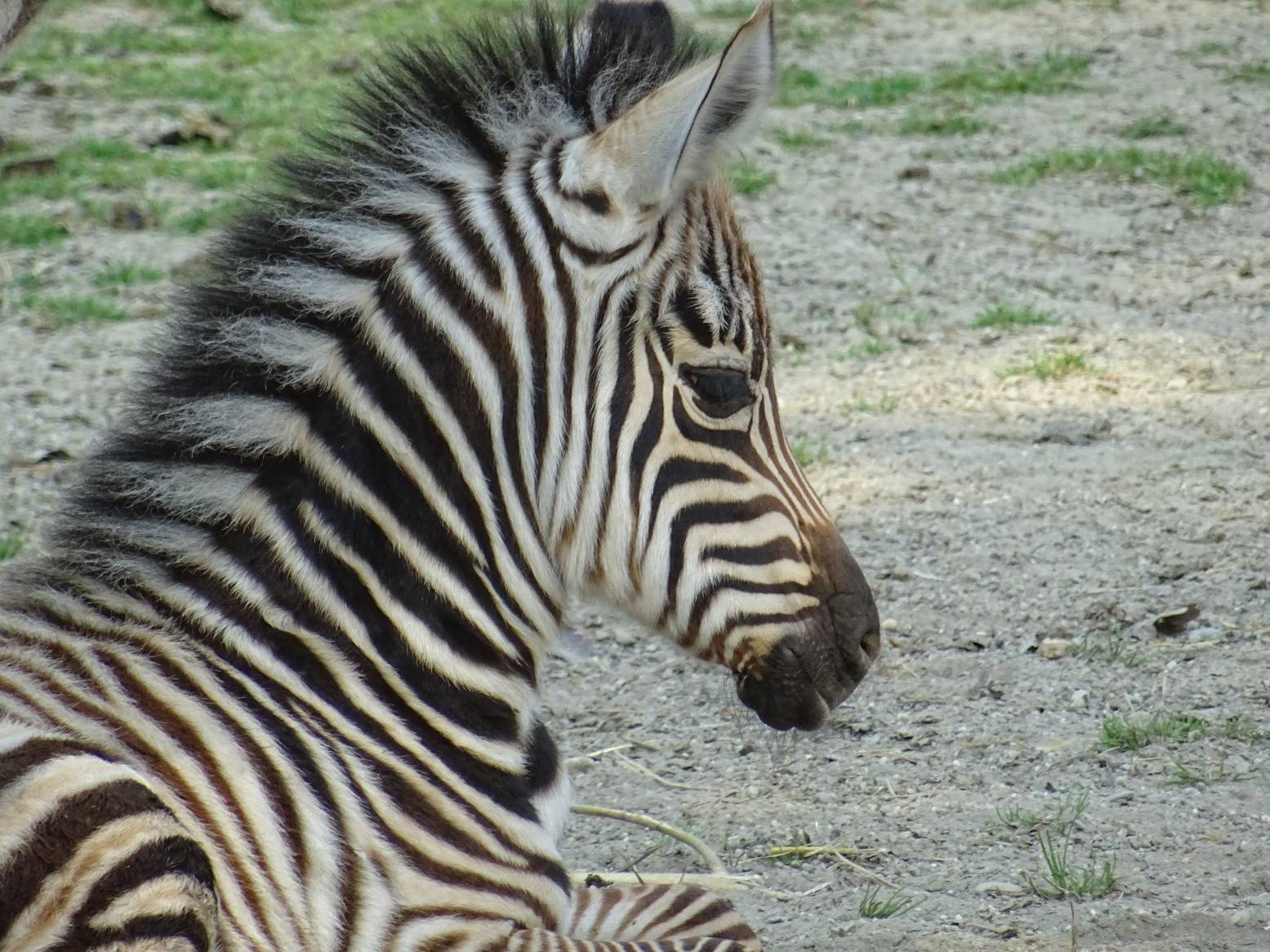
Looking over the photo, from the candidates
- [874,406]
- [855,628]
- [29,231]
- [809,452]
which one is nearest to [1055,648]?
[809,452]

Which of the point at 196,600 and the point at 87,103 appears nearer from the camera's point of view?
the point at 196,600

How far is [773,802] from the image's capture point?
14.4 feet

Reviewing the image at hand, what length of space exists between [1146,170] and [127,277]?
5.72 m

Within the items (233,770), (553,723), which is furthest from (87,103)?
(233,770)

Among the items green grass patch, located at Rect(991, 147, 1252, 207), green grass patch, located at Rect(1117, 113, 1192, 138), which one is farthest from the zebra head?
green grass patch, located at Rect(1117, 113, 1192, 138)

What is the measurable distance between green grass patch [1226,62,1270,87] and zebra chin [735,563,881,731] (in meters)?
8.95

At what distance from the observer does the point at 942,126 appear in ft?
33.5

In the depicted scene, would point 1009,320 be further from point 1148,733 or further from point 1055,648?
point 1148,733

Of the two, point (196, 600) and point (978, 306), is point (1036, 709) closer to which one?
point (196, 600)

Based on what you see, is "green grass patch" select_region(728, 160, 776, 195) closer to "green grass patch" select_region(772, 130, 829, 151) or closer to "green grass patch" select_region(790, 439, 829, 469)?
"green grass patch" select_region(772, 130, 829, 151)

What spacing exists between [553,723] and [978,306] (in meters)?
3.62

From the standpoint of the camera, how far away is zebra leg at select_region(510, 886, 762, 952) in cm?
324

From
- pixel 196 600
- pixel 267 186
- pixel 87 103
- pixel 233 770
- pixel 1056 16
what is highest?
pixel 267 186

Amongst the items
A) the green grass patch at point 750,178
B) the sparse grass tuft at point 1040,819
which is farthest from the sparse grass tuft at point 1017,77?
the sparse grass tuft at point 1040,819
